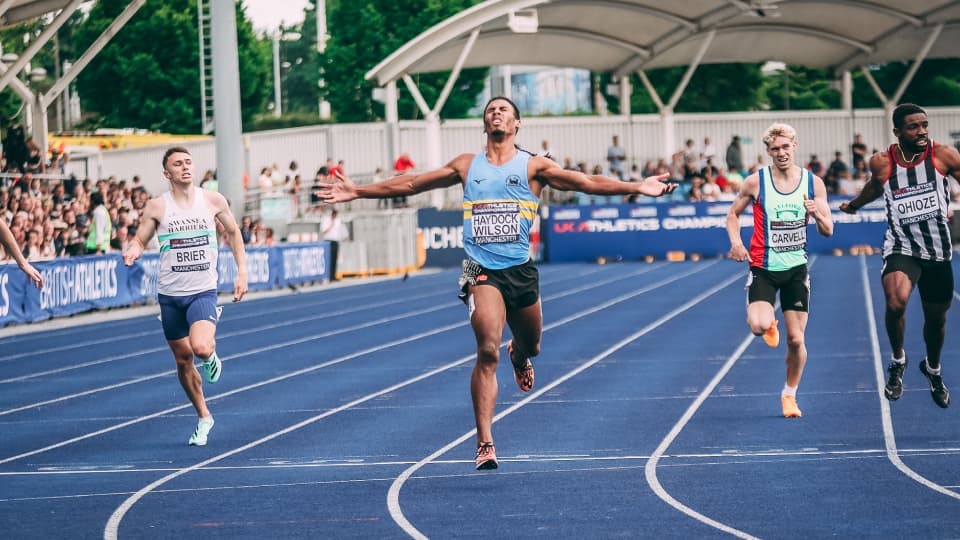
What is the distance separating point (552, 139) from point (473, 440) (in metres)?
37.9

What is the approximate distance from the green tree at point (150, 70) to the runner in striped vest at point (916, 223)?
62625 millimetres

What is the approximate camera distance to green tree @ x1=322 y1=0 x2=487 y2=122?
2891 inches

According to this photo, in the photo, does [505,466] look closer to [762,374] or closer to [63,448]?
[63,448]

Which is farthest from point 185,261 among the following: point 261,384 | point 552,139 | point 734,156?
point 552,139

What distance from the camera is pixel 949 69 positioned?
2598 inches

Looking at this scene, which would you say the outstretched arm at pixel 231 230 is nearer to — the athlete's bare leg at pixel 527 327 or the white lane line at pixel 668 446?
the athlete's bare leg at pixel 527 327

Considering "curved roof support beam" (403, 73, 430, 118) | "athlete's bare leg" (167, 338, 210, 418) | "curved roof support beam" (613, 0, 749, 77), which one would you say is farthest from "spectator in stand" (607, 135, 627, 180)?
"athlete's bare leg" (167, 338, 210, 418)

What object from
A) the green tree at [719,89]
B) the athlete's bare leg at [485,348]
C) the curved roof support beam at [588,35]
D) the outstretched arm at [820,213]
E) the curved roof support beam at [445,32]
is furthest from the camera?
the green tree at [719,89]

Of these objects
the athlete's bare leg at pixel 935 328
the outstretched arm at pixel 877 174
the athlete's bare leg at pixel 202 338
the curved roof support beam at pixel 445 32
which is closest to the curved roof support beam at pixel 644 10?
the curved roof support beam at pixel 445 32

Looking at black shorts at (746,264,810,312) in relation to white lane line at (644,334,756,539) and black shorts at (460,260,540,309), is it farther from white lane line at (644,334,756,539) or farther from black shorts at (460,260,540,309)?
black shorts at (460,260,540,309)

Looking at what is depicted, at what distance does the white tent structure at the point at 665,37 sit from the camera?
43000 millimetres

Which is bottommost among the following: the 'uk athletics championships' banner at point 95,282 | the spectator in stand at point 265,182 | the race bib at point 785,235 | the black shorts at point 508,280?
the 'uk athletics championships' banner at point 95,282

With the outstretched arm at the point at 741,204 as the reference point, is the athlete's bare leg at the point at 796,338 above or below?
below

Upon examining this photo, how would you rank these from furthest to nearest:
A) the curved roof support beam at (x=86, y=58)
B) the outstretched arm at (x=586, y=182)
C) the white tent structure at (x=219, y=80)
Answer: the curved roof support beam at (x=86, y=58) < the white tent structure at (x=219, y=80) < the outstretched arm at (x=586, y=182)
